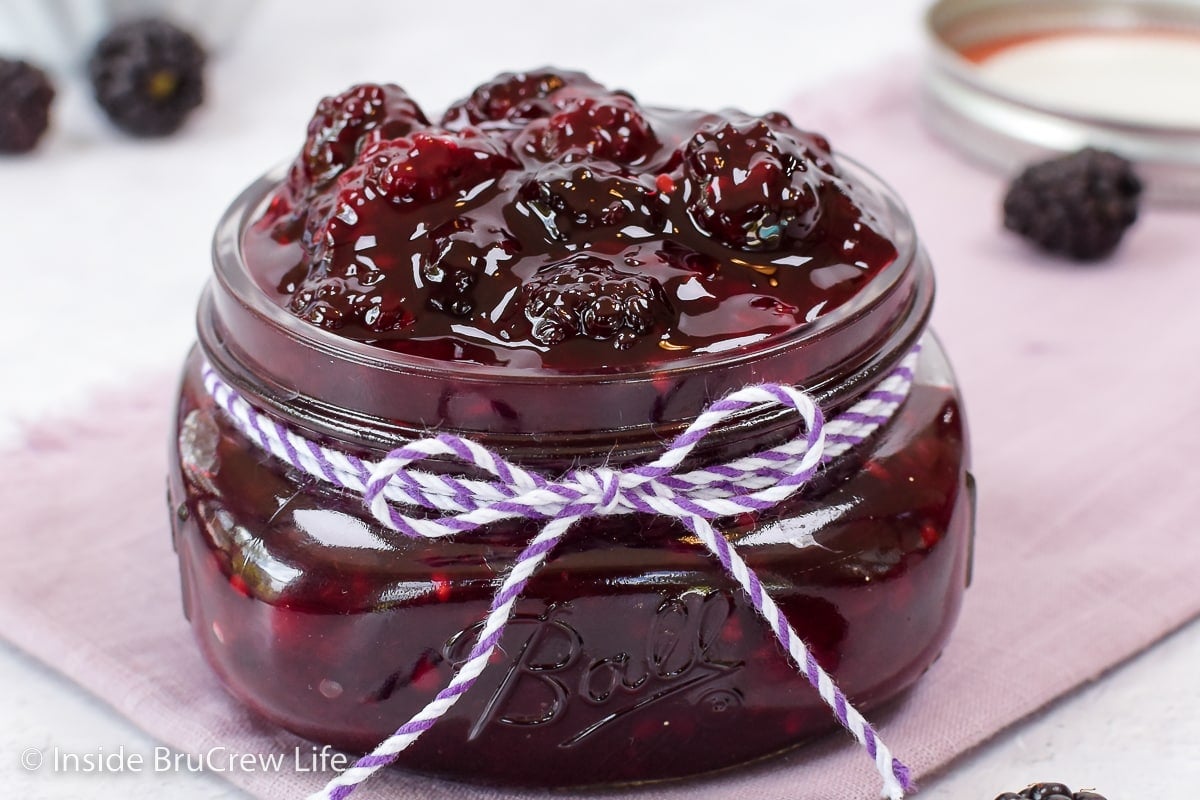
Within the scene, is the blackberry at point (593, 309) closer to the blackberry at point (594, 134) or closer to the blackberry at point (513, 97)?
the blackberry at point (594, 134)

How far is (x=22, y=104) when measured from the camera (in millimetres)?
2283

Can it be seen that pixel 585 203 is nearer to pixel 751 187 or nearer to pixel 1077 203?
pixel 751 187

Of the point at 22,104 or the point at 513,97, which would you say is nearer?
the point at 513,97

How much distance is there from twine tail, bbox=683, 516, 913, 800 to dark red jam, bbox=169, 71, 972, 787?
0.06 feet

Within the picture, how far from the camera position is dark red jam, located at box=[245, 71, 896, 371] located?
1.05 m

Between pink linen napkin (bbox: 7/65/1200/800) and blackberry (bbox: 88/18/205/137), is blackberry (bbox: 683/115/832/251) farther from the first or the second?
blackberry (bbox: 88/18/205/137)

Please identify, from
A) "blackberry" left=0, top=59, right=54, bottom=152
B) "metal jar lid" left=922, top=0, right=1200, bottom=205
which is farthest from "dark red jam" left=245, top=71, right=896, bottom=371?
"blackberry" left=0, top=59, right=54, bottom=152

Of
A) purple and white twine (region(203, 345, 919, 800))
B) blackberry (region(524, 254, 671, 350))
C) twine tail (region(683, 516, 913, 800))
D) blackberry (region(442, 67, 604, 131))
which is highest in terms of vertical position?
blackberry (region(524, 254, 671, 350))

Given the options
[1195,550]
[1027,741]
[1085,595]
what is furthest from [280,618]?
[1195,550]

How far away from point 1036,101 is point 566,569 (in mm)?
1423

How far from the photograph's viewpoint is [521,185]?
1.15m

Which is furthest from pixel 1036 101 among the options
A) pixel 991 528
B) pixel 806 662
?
pixel 806 662

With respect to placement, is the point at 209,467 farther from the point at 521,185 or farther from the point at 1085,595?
the point at 1085,595

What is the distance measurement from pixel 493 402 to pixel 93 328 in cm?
109
